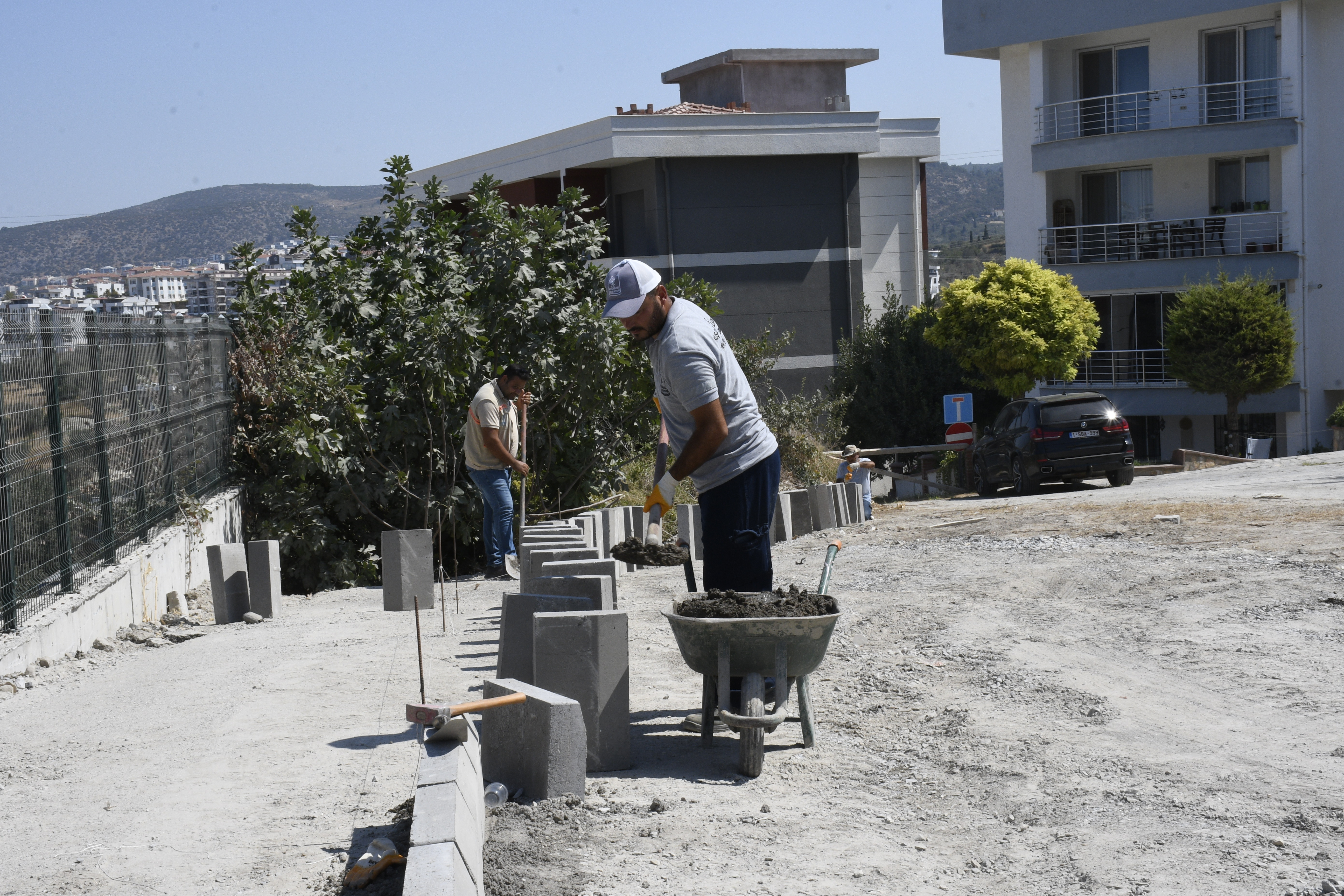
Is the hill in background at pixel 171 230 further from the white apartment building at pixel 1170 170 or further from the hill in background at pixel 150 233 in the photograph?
the white apartment building at pixel 1170 170

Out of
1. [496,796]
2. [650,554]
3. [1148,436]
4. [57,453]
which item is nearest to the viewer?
[496,796]

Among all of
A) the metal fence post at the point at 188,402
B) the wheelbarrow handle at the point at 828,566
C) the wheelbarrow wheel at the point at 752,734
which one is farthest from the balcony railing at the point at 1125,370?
the wheelbarrow wheel at the point at 752,734

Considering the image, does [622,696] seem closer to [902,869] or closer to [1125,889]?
[902,869]

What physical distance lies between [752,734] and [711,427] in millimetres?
1251

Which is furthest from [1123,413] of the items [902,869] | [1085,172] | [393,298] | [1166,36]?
[902,869]

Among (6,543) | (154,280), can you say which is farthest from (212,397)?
(154,280)

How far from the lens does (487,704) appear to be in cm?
421

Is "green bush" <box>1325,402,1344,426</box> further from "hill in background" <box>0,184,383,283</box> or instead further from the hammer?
"hill in background" <box>0,184,383,283</box>

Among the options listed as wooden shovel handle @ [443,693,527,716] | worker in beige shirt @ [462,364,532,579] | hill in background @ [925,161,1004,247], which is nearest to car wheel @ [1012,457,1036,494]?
worker in beige shirt @ [462,364,532,579]

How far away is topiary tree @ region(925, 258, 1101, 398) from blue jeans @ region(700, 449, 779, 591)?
21.0 m

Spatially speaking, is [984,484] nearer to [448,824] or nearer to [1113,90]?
[1113,90]

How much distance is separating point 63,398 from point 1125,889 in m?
6.74

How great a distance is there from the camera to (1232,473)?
16.9 m

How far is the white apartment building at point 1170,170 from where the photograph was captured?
88.2ft
